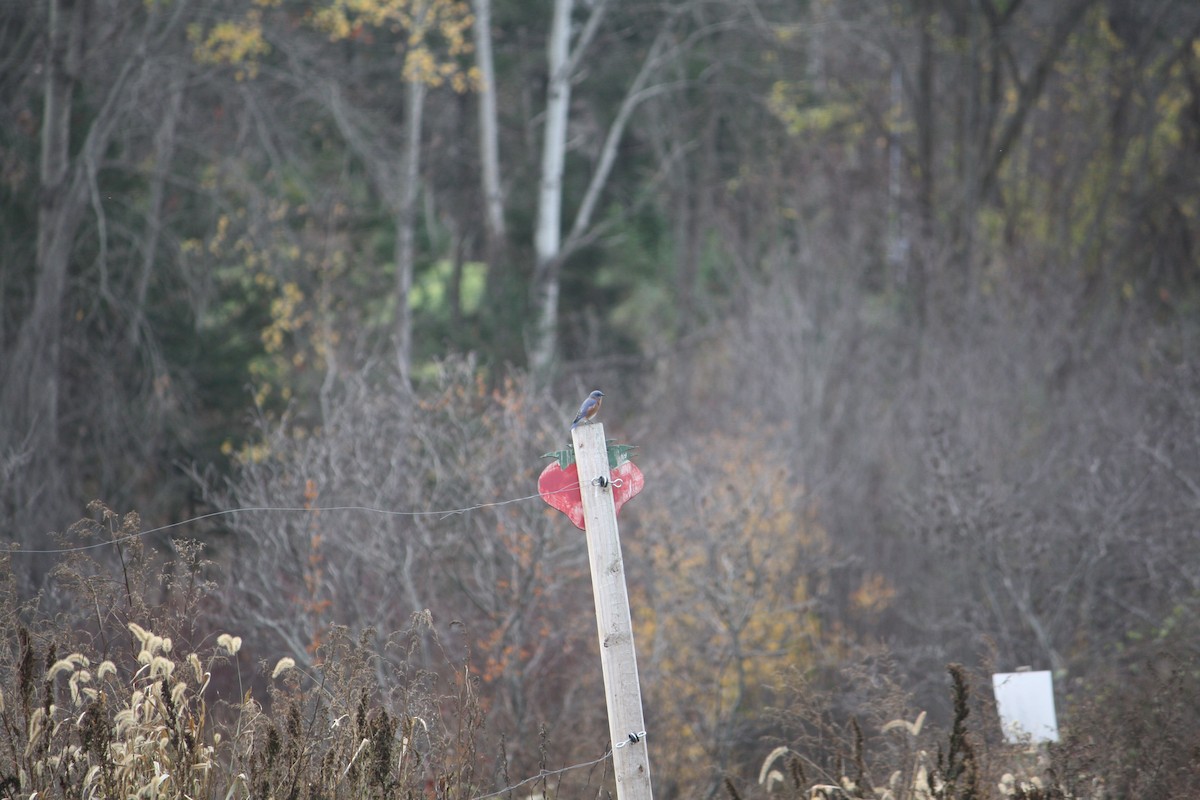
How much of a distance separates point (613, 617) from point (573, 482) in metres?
0.66

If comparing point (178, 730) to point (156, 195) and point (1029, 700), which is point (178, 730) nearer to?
point (1029, 700)

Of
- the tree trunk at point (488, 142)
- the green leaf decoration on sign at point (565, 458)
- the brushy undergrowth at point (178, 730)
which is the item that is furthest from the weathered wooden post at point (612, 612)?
the tree trunk at point (488, 142)

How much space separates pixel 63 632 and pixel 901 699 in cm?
380

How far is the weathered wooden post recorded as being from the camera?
5.91m

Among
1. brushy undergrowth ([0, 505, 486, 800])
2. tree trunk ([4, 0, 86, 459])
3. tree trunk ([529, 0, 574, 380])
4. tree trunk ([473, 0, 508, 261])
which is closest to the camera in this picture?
brushy undergrowth ([0, 505, 486, 800])

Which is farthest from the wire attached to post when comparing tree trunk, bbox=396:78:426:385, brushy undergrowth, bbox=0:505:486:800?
tree trunk, bbox=396:78:426:385

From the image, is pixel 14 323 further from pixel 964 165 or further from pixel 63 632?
pixel 964 165

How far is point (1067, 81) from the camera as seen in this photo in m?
21.7

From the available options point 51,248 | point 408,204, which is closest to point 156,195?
point 51,248

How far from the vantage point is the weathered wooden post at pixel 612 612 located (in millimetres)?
5906

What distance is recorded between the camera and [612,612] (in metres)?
5.95

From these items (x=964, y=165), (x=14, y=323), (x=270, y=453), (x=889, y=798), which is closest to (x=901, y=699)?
(x=889, y=798)

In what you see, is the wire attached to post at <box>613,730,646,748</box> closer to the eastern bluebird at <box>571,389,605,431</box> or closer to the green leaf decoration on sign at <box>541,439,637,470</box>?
the green leaf decoration on sign at <box>541,439,637,470</box>

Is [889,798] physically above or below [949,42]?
below
